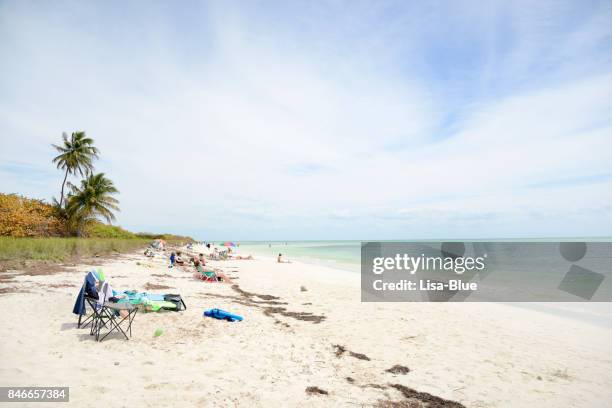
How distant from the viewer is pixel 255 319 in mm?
8758

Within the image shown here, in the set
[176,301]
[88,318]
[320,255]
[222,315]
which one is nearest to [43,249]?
[176,301]

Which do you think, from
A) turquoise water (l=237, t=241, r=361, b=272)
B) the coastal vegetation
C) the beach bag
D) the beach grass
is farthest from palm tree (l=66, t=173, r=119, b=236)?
the beach bag

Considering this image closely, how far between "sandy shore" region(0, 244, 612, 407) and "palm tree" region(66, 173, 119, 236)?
85.8 ft

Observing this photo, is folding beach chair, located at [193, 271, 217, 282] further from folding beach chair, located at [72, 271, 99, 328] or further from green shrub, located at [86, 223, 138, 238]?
green shrub, located at [86, 223, 138, 238]

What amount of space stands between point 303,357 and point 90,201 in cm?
3512

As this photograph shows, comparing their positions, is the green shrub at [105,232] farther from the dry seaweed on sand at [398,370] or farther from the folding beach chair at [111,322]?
the dry seaweed on sand at [398,370]

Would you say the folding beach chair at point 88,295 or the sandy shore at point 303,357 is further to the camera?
the folding beach chair at point 88,295

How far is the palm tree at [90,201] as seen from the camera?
3225 cm

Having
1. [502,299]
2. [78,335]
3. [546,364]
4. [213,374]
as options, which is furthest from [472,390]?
[502,299]

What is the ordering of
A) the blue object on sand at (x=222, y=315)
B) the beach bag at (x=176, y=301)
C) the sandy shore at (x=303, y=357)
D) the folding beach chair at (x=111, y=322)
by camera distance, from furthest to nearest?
the beach bag at (x=176, y=301)
the blue object on sand at (x=222, y=315)
the folding beach chair at (x=111, y=322)
the sandy shore at (x=303, y=357)

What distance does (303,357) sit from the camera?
6.23 m

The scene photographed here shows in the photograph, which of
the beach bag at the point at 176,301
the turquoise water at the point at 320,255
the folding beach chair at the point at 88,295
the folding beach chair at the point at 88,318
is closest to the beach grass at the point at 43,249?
the beach bag at the point at 176,301

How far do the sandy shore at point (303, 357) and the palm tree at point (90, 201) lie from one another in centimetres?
2617

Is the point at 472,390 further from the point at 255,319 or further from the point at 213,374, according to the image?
the point at 255,319
